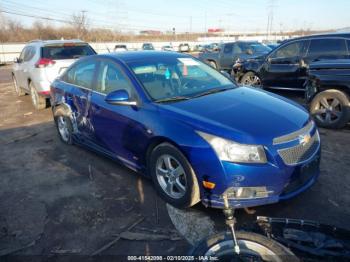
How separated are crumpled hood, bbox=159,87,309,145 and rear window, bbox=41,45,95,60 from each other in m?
5.89

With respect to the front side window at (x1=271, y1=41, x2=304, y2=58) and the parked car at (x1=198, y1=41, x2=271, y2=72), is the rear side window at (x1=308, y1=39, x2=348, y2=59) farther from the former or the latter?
the parked car at (x1=198, y1=41, x2=271, y2=72)

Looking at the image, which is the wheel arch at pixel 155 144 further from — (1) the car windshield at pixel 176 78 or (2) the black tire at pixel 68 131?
(2) the black tire at pixel 68 131

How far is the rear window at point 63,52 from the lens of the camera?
28.0 ft

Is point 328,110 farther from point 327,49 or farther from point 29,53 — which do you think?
point 29,53

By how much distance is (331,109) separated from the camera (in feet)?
20.4

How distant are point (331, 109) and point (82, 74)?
14.9ft

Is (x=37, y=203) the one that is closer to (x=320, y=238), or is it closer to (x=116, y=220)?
(x=116, y=220)

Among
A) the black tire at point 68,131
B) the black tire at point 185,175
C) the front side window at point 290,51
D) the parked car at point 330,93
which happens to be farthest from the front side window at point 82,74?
the front side window at point 290,51

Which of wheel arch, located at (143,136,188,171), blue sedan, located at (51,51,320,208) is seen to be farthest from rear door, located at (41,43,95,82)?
wheel arch, located at (143,136,188,171)

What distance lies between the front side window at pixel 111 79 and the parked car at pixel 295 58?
5297 millimetres

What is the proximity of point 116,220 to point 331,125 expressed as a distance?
4558 mm

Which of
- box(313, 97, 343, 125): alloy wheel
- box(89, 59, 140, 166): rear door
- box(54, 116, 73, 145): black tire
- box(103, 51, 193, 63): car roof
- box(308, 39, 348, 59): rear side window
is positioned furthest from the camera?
box(308, 39, 348, 59): rear side window

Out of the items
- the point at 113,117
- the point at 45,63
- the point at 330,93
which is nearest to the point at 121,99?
the point at 113,117

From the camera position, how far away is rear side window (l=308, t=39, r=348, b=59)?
298 inches
